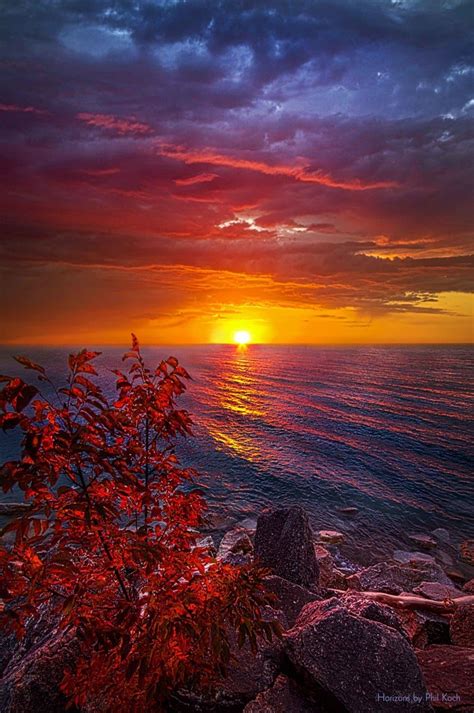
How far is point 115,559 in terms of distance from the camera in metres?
5.31

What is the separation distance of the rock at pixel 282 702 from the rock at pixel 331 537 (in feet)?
60.2

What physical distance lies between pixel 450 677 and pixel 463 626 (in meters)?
3.07

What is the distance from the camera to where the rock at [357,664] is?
591cm

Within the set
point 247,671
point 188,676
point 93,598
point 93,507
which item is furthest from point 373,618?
point 93,507

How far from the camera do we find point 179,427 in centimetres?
614

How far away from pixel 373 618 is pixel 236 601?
3996 millimetres

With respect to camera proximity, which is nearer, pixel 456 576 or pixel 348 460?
pixel 456 576

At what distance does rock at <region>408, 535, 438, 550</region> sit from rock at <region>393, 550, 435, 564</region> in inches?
46.1

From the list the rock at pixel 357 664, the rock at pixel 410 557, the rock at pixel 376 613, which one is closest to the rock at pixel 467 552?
the rock at pixel 410 557

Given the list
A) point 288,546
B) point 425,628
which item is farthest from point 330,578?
point 425,628

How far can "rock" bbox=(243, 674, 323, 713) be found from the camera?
623cm

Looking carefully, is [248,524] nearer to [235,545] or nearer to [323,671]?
[235,545]

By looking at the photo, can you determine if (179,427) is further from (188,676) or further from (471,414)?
(471,414)

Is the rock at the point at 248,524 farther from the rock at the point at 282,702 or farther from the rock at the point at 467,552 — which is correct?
the rock at the point at 282,702
